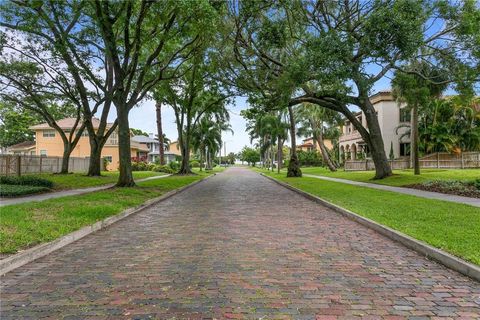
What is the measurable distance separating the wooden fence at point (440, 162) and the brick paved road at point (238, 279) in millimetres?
33098

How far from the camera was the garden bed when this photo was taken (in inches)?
600

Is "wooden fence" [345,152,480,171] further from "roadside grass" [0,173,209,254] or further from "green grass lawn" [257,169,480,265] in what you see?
"roadside grass" [0,173,209,254]

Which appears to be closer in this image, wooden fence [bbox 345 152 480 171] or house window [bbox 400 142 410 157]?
wooden fence [bbox 345 152 480 171]

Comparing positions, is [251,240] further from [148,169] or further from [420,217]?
[148,169]

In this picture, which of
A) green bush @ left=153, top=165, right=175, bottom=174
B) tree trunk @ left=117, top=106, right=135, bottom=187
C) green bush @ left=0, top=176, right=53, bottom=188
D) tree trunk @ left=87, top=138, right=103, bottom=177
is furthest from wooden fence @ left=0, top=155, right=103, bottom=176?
tree trunk @ left=117, top=106, right=135, bottom=187

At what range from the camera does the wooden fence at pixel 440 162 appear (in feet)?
119

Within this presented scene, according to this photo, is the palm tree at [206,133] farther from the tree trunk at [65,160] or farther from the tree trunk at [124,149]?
the tree trunk at [124,149]

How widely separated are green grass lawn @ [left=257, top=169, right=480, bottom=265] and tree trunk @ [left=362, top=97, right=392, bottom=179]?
36.8ft

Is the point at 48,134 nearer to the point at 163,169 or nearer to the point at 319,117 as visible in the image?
the point at 163,169

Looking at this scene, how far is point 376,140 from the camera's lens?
24.8 metres

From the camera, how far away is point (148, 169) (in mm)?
47719

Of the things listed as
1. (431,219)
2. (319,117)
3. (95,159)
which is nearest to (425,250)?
(431,219)

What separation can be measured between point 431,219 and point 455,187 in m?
8.34

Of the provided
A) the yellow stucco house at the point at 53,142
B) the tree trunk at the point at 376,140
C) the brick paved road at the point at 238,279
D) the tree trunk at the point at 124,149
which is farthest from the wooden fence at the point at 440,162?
the brick paved road at the point at 238,279
